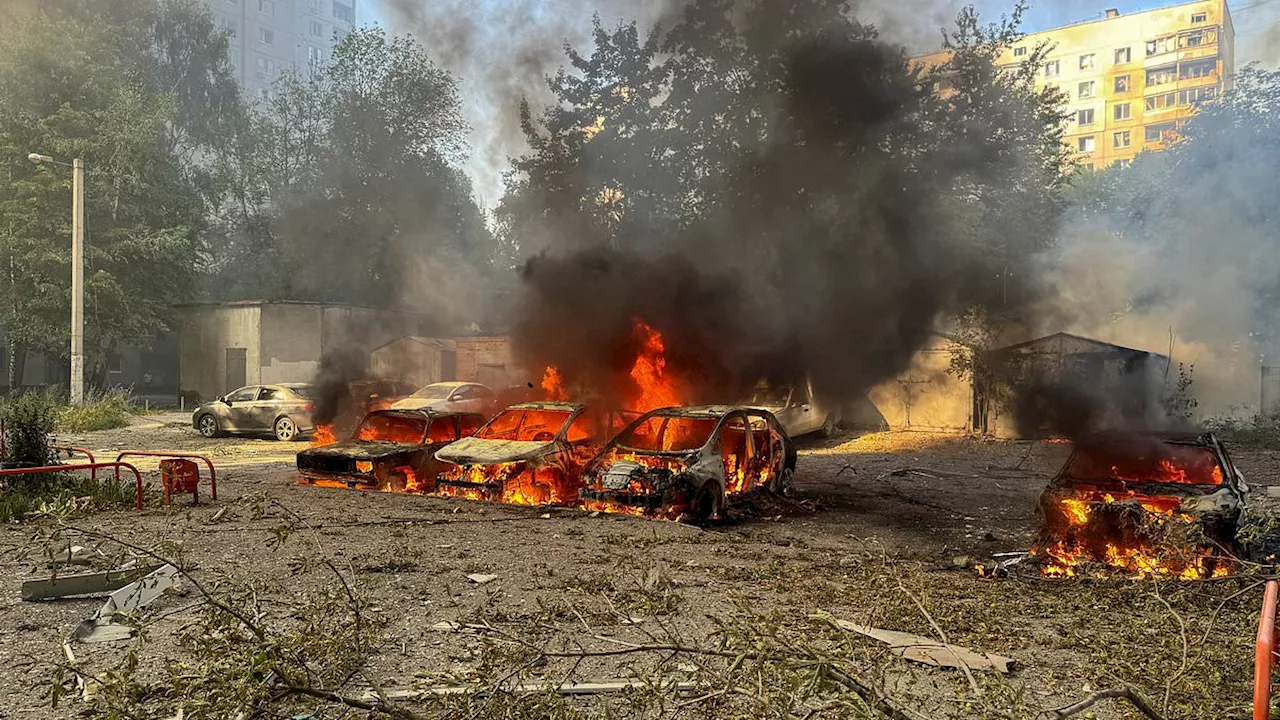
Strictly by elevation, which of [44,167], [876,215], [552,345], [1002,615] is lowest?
[1002,615]

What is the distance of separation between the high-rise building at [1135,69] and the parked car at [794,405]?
53556 millimetres

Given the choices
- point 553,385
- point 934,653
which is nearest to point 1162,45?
point 553,385

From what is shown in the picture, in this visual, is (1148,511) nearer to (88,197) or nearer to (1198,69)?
(88,197)

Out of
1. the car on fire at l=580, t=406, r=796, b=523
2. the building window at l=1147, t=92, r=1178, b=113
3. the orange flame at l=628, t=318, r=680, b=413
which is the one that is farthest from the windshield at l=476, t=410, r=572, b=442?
the building window at l=1147, t=92, r=1178, b=113

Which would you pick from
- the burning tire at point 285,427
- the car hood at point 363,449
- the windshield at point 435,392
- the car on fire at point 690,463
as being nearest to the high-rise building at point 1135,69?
the windshield at point 435,392

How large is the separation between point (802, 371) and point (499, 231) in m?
25.3

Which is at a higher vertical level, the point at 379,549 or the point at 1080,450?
the point at 1080,450

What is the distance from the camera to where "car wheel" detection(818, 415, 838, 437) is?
60.4ft

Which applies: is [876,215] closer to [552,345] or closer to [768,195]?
[768,195]

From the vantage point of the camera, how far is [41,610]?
5422 mm

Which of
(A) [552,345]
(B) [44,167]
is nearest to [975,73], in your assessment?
(A) [552,345]

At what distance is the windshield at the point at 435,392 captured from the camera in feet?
60.0

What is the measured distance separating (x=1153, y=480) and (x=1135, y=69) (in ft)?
231

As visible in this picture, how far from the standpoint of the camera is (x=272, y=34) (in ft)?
260
